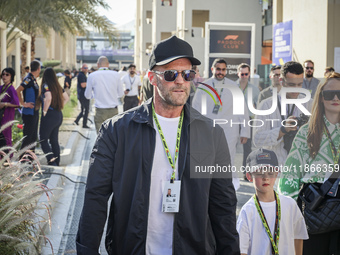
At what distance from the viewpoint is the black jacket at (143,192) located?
3.38 meters

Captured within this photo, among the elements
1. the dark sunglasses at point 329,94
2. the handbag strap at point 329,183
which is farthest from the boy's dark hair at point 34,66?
the handbag strap at point 329,183

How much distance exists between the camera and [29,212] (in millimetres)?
4652

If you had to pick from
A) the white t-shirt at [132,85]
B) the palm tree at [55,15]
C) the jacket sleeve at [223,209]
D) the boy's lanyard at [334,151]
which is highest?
the palm tree at [55,15]

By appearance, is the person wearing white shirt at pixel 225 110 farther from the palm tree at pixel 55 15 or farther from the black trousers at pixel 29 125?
the palm tree at pixel 55 15

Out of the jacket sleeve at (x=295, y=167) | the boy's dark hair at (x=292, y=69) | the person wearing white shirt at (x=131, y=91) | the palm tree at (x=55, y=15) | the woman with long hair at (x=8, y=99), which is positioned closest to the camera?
the jacket sleeve at (x=295, y=167)

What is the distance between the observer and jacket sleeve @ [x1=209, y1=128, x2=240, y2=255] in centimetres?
354

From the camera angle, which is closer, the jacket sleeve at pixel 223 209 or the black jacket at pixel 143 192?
the black jacket at pixel 143 192

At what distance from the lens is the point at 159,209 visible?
343 cm

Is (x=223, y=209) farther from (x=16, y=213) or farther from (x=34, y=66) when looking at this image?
(x=34, y=66)

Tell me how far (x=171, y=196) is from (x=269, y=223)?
1307 millimetres

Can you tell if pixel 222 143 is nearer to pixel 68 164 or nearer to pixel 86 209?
pixel 86 209

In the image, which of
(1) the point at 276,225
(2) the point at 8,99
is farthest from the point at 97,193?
(2) the point at 8,99

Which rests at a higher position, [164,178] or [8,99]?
[8,99]

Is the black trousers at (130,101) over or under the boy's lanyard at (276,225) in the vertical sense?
over
